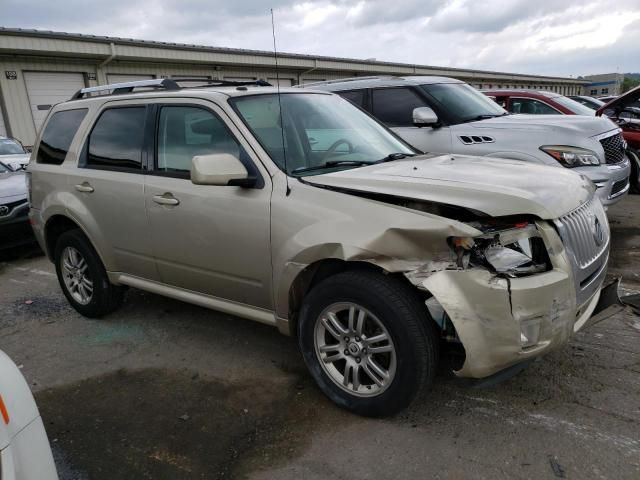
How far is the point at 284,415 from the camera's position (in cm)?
298

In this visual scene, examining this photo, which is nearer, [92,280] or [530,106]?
[92,280]

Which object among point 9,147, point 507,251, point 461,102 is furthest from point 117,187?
point 9,147

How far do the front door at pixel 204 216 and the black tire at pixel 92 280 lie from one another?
2.82 ft

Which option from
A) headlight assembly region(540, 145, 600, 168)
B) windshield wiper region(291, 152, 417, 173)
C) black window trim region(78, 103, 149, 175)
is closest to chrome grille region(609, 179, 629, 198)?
headlight assembly region(540, 145, 600, 168)

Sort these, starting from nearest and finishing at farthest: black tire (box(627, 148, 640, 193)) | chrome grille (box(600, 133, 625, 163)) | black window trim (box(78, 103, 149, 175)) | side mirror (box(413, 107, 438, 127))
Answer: black window trim (box(78, 103, 149, 175)), side mirror (box(413, 107, 438, 127)), chrome grille (box(600, 133, 625, 163)), black tire (box(627, 148, 640, 193))

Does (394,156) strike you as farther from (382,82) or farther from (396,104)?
(382,82)

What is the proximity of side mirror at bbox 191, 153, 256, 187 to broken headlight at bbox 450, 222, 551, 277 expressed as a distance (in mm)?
1305

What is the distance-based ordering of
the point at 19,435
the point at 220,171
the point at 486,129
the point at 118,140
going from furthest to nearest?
the point at 486,129 < the point at 118,140 < the point at 220,171 < the point at 19,435

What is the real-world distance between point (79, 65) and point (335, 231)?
1594 cm

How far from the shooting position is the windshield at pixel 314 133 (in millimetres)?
3270

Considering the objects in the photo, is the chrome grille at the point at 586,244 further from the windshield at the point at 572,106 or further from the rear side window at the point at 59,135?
the windshield at the point at 572,106

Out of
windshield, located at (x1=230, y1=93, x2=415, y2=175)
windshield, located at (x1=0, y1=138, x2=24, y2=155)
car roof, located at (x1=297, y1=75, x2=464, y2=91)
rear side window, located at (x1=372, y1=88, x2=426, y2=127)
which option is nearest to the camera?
windshield, located at (x1=230, y1=93, x2=415, y2=175)

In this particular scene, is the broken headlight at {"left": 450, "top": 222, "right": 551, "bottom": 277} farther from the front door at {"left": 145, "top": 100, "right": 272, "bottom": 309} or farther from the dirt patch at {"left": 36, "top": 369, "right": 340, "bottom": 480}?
the dirt patch at {"left": 36, "top": 369, "right": 340, "bottom": 480}

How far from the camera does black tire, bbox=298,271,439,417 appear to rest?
2.56 meters
